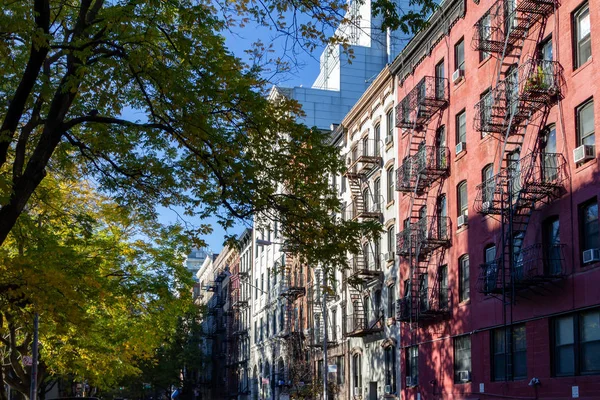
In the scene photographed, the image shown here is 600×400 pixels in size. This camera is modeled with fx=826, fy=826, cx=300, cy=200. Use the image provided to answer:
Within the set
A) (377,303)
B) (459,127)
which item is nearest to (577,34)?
(459,127)

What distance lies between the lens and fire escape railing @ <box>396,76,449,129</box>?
34.9 m

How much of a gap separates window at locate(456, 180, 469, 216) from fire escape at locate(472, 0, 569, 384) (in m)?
2.86

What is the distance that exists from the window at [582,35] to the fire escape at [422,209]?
975 cm

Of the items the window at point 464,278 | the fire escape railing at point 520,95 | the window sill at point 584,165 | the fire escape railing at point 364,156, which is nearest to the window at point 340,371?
the fire escape railing at point 364,156

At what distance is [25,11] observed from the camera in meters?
12.2

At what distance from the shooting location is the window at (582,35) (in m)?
24.4

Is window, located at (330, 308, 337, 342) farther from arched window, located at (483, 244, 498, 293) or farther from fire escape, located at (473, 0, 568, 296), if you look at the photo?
arched window, located at (483, 244, 498, 293)

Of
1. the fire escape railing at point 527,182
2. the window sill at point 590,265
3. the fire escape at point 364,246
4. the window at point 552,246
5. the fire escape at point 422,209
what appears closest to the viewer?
the window sill at point 590,265

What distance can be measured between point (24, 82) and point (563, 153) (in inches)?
704

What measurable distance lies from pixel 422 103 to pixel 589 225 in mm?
12537

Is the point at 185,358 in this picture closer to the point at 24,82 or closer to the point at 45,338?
the point at 45,338

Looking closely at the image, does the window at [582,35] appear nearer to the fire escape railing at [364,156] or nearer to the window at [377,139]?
the fire escape railing at [364,156]

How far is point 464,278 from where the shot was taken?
3253 cm

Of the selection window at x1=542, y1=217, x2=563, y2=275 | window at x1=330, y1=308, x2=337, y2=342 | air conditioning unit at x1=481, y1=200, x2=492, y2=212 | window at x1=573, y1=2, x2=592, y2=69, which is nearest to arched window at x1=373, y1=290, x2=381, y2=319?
window at x1=330, y1=308, x2=337, y2=342
